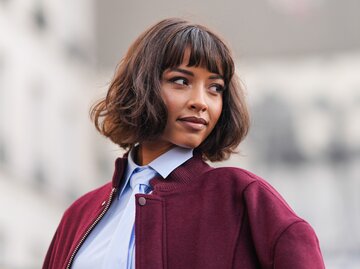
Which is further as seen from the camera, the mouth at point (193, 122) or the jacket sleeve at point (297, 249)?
the mouth at point (193, 122)

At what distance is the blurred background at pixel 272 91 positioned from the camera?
58.7 feet

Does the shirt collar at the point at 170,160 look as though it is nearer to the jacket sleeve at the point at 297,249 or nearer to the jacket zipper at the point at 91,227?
the jacket zipper at the point at 91,227

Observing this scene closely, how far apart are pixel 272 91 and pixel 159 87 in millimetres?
16704

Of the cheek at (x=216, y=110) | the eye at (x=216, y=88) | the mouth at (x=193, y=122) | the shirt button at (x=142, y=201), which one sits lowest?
the shirt button at (x=142, y=201)

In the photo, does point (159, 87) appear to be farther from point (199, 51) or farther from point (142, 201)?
point (142, 201)

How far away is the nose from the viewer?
3020 mm

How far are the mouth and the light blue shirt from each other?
0.11m

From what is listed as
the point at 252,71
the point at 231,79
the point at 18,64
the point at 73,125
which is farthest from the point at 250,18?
the point at 231,79

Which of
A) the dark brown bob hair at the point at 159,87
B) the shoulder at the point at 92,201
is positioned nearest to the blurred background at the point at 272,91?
the shoulder at the point at 92,201

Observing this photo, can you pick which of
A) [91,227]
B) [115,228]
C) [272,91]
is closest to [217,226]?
[115,228]

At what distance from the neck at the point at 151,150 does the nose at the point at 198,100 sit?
0.53ft

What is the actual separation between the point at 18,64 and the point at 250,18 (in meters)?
5.36

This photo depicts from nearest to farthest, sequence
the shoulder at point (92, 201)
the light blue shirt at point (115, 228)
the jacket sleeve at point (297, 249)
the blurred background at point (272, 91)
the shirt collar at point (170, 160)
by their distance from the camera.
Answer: the jacket sleeve at point (297, 249) < the light blue shirt at point (115, 228) < the shirt collar at point (170, 160) < the shoulder at point (92, 201) < the blurred background at point (272, 91)

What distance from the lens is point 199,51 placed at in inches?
120
